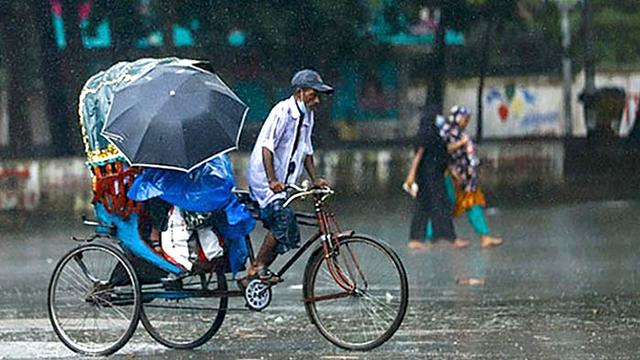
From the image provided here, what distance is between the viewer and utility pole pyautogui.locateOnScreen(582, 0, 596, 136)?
22062mm

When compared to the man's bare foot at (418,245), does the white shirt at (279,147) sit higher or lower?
higher

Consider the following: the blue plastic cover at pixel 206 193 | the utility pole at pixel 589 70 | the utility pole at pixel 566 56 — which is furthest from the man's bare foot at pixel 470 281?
the utility pole at pixel 589 70

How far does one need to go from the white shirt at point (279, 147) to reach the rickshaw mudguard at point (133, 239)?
25.8 inches

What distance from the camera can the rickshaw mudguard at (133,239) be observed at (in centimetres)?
1005

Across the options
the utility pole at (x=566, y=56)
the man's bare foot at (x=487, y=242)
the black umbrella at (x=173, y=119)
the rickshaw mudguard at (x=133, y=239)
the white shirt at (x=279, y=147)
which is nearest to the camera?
the black umbrella at (x=173, y=119)

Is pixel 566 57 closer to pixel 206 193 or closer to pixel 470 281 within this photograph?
pixel 470 281

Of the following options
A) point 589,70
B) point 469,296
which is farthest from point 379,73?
point 469,296

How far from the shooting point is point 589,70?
22.2 metres

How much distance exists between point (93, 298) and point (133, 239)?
1.42 ft

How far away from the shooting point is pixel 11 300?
13422mm

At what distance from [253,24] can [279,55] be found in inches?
19.3

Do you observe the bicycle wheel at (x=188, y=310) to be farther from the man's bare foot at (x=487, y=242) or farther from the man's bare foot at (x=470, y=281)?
the man's bare foot at (x=487, y=242)

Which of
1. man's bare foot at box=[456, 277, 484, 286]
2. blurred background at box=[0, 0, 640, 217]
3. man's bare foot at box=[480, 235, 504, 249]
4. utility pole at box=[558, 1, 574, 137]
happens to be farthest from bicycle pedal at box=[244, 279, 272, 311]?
utility pole at box=[558, 1, 574, 137]

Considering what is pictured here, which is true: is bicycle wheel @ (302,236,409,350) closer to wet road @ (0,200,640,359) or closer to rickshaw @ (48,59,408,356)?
rickshaw @ (48,59,408,356)
